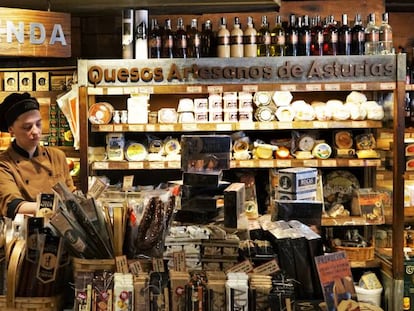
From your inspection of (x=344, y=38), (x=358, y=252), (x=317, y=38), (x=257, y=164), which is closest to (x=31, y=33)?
(x=257, y=164)

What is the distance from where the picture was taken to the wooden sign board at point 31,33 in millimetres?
3219

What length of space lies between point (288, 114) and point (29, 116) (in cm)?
191

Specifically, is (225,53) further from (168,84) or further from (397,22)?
(397,22)

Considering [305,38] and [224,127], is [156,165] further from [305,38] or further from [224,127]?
[305,38]

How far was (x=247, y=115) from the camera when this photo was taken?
15.5 feet

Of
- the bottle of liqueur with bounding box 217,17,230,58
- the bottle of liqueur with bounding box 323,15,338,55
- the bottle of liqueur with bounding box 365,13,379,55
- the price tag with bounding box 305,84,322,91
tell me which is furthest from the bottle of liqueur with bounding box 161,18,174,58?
the bottle of liqueur with bounding box 365,13,379,55

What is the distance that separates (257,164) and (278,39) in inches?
37.9

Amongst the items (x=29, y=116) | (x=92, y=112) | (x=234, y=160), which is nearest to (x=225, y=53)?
(x=234, y=160)

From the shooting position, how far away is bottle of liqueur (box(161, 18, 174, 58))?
4.76 m

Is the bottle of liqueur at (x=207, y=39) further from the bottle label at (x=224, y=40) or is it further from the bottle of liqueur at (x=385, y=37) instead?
the bottle of liqueur at (x=385, y=37)

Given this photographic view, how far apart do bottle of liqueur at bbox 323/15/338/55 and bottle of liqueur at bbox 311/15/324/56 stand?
0.04 meters

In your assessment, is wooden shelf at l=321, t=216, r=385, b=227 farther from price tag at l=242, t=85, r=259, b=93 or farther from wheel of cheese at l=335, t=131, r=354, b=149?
price tag at l=242, t=85, r=259, b=93

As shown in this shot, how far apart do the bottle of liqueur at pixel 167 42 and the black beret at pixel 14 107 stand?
50.0 inches

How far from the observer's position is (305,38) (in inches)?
187
